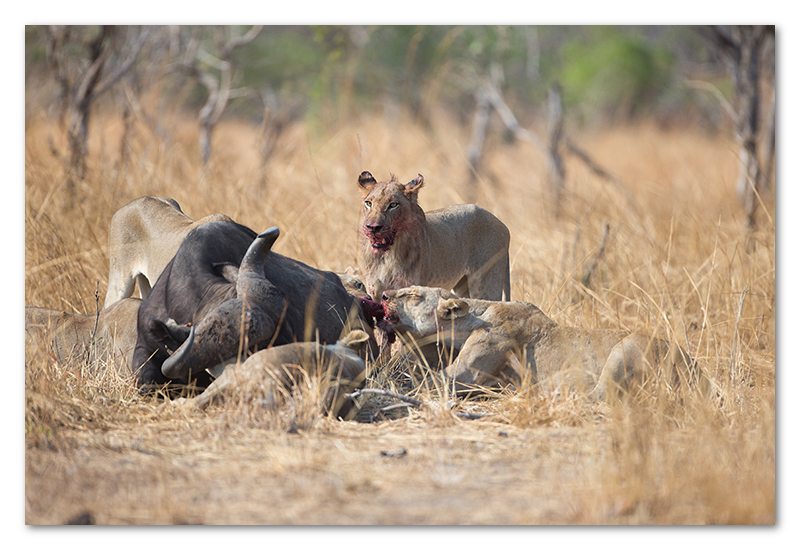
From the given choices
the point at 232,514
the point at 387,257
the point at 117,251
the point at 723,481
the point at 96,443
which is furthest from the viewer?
the point at 117,251

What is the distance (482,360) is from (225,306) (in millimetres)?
1495

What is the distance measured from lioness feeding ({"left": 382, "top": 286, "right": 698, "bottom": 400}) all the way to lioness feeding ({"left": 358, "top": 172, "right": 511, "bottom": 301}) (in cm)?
64

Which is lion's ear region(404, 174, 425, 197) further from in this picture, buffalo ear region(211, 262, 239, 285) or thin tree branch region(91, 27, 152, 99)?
thin tree branch region(91, 27, 152, 99)

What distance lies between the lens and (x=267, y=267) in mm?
4781

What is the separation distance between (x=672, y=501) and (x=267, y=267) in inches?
103

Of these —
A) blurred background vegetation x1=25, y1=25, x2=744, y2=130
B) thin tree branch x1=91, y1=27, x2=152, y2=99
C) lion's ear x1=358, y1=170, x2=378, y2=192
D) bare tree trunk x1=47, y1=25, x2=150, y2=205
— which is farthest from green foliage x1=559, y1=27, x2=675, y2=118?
lion's ear x1=358, y1=170, x2=378, y2=192

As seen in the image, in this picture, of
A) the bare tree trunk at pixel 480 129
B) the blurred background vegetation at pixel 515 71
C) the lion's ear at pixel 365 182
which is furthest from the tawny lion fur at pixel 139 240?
the bare tree trunk at pixel 480 129

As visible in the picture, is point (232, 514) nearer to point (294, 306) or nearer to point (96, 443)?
point (96, 443)

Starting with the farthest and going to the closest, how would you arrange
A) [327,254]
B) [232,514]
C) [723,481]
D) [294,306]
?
1. [327,254]
2. [294,306]
3. [723,481]
4. [232,514]

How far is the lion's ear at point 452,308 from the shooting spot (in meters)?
4.60

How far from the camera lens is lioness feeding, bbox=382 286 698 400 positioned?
4.46 meters

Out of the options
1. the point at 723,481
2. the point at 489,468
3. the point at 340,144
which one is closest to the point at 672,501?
the point at 723,481

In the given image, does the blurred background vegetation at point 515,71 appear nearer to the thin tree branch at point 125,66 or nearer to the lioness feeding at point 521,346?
the thin tree branch at point 125,66

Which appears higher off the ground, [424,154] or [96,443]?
[424,154]
